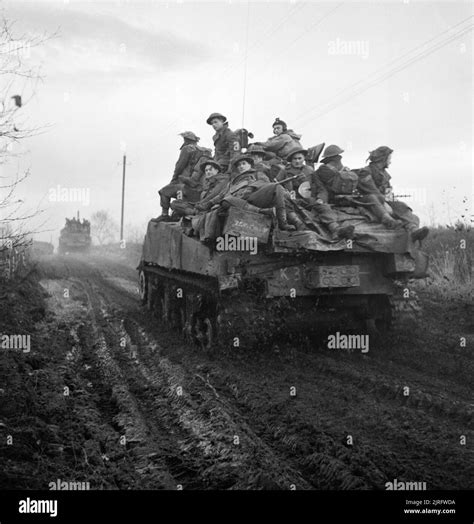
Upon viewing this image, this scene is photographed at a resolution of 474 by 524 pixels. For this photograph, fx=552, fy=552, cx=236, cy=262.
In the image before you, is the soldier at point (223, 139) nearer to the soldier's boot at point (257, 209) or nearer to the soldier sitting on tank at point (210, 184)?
the soldier sitting on tank at point (210, 184)

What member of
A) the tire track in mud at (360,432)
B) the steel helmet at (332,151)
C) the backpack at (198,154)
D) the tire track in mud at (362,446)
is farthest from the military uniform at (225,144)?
the tire track in mud at (362,446)

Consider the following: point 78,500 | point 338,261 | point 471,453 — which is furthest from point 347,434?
point 338,261

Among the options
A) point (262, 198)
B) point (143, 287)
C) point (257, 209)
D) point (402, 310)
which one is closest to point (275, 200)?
point (262, 198)

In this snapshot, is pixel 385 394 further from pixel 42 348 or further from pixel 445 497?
pixel 42 348

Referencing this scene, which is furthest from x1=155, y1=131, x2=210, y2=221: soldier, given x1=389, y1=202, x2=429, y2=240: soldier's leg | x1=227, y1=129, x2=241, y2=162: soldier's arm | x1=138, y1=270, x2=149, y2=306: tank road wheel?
x1=389, y1=202, x2=429, y2=240: soldier's leg

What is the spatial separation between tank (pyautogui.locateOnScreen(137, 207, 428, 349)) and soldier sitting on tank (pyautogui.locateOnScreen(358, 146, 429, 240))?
620 millimetres

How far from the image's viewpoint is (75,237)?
40438 millimetres

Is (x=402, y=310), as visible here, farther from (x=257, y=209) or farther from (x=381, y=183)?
(x=257, y=209)

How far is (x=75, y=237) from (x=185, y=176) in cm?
3164

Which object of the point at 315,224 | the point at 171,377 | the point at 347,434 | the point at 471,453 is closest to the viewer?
the point at 471,453

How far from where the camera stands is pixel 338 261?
23.3 ft

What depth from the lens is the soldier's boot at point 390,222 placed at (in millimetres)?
7305

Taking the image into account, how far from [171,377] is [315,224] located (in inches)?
104

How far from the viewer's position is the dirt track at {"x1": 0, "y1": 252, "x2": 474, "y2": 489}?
3605 mm
